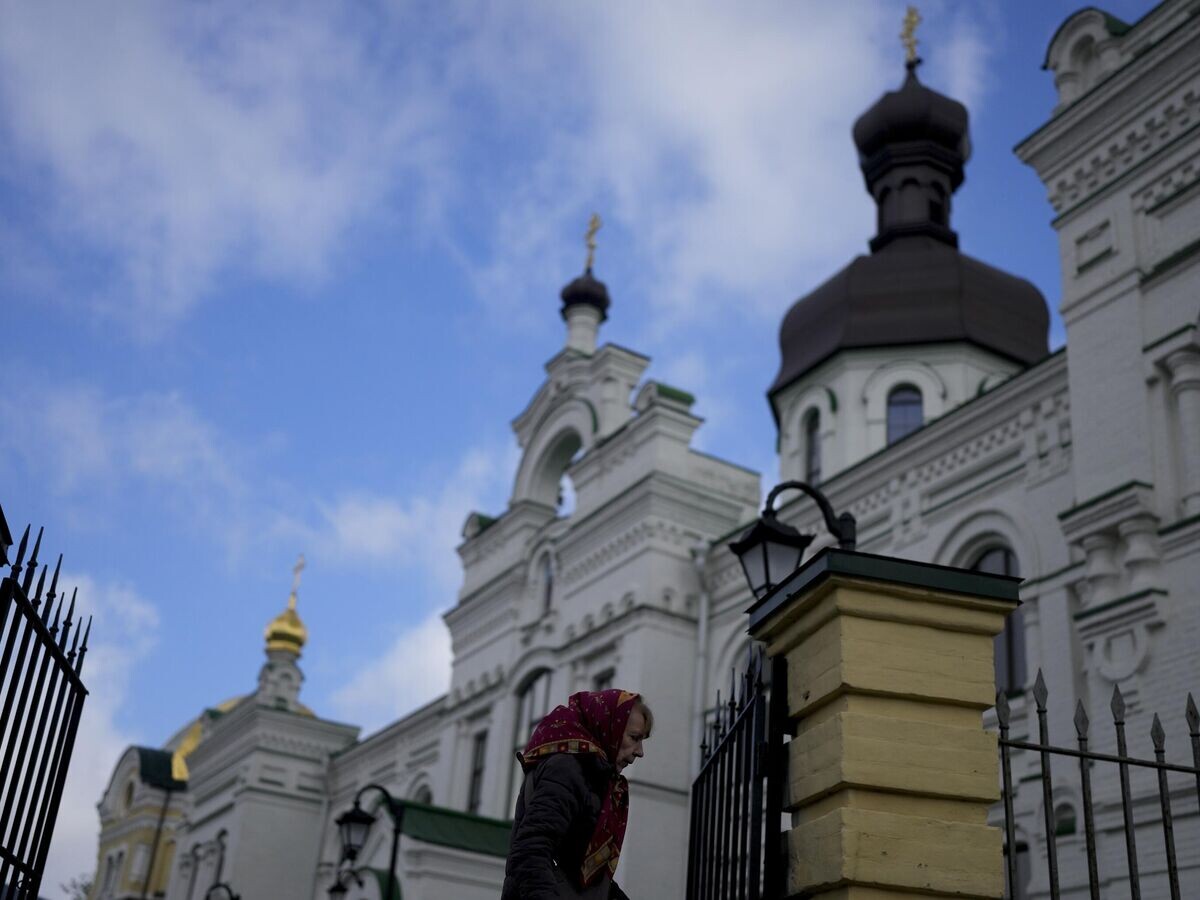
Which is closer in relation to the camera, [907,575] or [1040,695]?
[1040,695]

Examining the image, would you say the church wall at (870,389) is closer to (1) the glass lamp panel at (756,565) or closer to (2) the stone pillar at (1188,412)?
(2) the stone pillar at (1188,412)

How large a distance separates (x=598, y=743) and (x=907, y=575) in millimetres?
1208

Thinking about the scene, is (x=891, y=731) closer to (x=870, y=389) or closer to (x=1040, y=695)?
(x=1040, y=695)

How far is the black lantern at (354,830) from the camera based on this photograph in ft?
57.3

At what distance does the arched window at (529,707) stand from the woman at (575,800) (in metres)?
19.4

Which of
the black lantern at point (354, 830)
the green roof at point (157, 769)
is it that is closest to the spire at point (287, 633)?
the green roof at point (157, 769)

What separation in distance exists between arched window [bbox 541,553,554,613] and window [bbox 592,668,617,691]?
236 cm

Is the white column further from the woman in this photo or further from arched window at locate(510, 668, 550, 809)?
the woman

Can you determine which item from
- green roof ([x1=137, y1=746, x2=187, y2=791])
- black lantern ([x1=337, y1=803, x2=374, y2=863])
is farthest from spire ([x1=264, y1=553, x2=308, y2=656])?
black lantern ([x1=337, y1=803, x2=374, y2=863])

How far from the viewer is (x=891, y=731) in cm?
462

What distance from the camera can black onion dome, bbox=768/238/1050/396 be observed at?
25750 millimetres

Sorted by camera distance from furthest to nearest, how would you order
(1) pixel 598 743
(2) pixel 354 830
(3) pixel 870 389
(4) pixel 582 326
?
(4) pixel 582 326
(3) pixel 870 389
(2) pixel 354 830
(1) pixel 598 743

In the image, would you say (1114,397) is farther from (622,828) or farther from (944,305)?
(944,305)

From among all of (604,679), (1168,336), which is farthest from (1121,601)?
(604,679)
